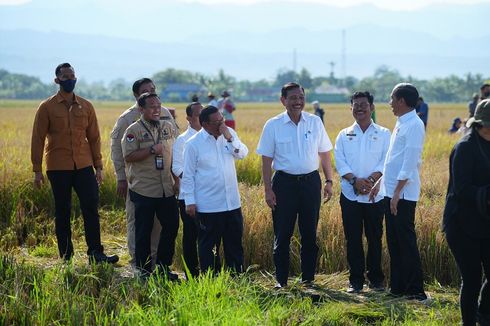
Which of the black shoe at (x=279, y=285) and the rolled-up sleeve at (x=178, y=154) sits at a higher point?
the rolled-up sleeve at (x=178, y=154)

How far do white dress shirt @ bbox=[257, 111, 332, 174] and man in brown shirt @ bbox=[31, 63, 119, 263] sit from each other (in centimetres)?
196

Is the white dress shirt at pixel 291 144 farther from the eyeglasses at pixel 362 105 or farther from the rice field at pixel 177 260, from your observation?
the rice field at pixel 177 260

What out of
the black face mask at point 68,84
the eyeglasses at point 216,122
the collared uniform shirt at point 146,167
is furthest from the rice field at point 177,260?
the black face mask at point 68,84

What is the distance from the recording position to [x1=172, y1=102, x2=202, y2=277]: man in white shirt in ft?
22.2

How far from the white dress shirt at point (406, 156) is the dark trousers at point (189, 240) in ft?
6.26

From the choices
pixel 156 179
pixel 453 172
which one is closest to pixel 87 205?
pixel 156 179

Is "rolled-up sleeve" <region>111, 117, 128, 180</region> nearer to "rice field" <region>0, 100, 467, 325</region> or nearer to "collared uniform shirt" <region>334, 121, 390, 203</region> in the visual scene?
"rice field" <region>0, 100, 467, 325</region>

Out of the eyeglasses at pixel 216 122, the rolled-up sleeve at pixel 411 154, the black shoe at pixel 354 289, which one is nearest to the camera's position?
the rolled-up sleeve at pixel 411 154

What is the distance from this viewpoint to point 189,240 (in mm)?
6812

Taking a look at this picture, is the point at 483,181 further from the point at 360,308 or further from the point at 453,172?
the point at 360,308

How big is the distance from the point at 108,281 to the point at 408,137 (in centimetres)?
264

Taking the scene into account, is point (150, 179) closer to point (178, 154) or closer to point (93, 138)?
point (178, 154)

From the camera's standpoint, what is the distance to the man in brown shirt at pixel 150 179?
6.63m

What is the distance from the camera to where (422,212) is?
726 centimetres
